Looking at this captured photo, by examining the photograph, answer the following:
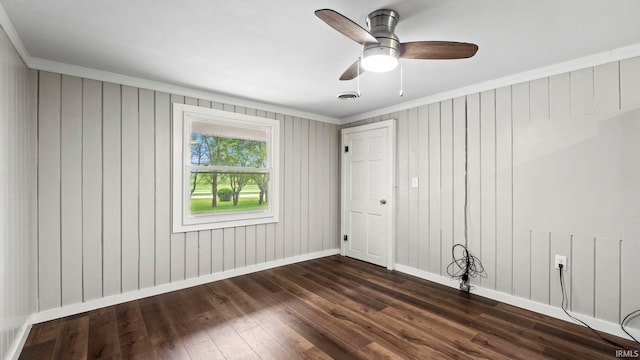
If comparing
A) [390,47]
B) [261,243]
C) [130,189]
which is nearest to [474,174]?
[390,47]

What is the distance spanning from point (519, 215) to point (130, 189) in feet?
13.2

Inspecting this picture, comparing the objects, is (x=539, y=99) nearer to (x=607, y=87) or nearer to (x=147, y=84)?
(x=607, y=87)

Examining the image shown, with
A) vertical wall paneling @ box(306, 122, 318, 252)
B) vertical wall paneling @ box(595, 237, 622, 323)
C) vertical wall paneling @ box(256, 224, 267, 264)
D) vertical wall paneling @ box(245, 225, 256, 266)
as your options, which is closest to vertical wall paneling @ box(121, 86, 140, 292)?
vertical wall paneling @ box(245, 225, 256, 266)

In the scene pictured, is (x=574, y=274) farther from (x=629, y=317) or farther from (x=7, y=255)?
(x=7, y=255)

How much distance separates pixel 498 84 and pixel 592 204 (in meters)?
1.40

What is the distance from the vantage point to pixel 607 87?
2.38 m

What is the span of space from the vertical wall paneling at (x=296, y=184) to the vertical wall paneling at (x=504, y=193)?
8.48 feet

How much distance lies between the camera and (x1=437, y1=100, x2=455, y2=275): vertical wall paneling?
3393 mm

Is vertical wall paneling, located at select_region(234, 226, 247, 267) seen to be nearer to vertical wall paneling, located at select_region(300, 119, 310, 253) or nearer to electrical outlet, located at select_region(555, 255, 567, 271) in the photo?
vertical wall paneling, located at select_region(300, 119, 310, 253)

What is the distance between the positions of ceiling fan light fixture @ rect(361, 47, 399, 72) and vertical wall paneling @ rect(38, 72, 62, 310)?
2.83 m

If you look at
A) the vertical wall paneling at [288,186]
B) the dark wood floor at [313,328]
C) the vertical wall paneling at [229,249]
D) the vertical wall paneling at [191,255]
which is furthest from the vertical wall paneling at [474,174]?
the vertical wall paneling at [191,255]

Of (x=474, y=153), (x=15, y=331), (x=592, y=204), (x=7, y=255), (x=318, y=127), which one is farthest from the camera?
(x=318, y=127)

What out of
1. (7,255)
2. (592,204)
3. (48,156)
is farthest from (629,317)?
(48,156)

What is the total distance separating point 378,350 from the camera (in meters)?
2.09
